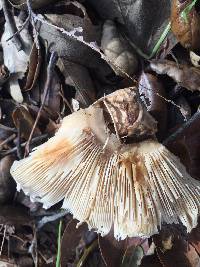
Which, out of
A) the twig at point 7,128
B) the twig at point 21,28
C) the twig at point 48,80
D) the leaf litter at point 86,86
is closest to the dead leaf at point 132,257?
the leaf litter at point 86,86

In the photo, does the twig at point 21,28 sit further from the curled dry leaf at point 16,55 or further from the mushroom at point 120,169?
the mushroom at point 120,169

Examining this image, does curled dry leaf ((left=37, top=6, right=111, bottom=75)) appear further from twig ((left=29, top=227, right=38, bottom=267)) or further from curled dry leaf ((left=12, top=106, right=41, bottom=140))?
twig ((left=29, top=227, right=38, bottom=267))

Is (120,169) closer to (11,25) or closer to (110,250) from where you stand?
(110,250)

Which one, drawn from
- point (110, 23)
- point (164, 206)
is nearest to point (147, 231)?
point (164, 206)

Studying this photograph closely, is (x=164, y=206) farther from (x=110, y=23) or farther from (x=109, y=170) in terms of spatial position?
(x=110, y=23)

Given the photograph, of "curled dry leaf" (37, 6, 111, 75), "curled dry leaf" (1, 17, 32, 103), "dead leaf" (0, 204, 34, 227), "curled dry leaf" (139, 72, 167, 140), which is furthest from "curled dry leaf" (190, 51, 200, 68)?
"dead leaf" (0, 204, 34, 227)
